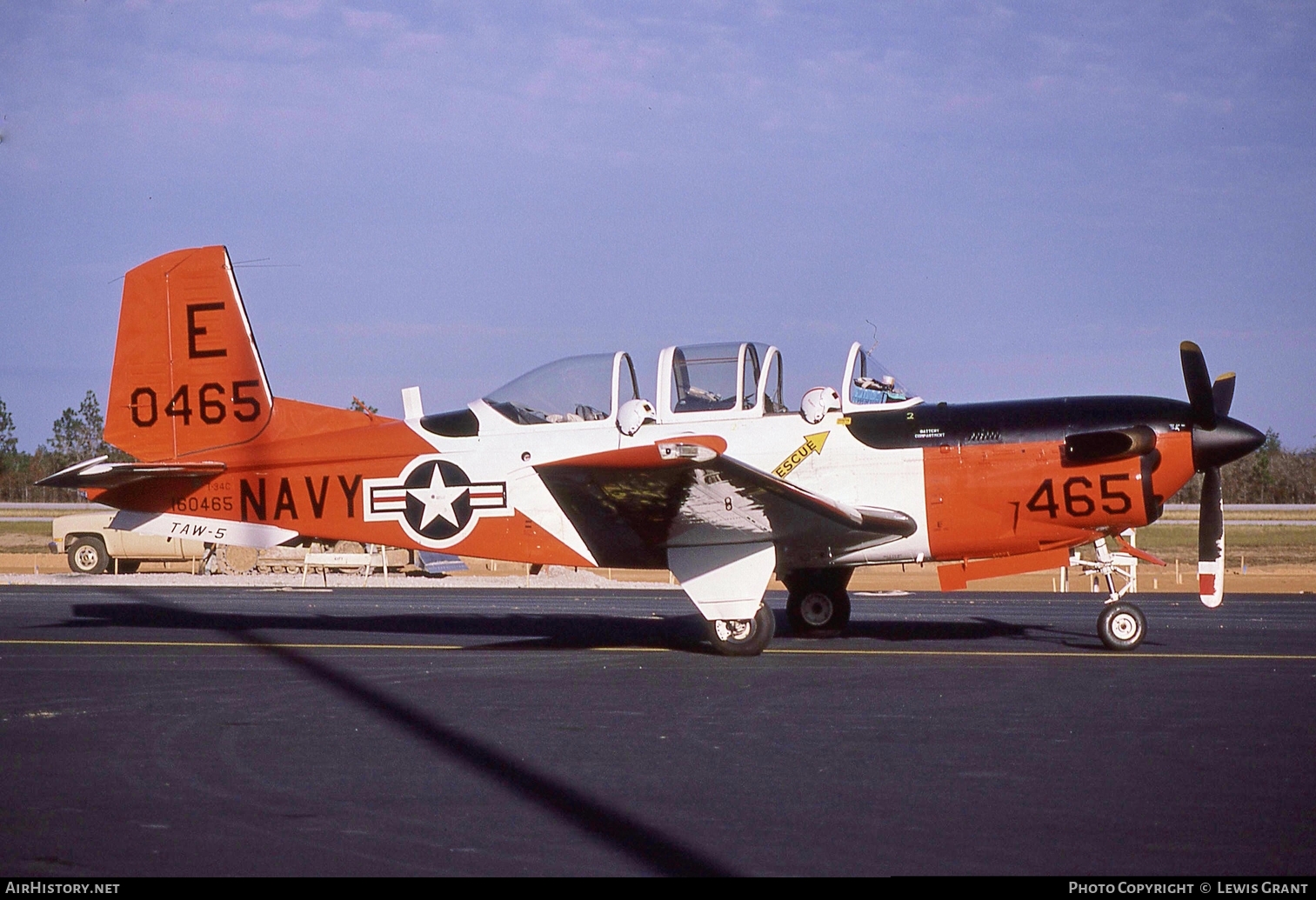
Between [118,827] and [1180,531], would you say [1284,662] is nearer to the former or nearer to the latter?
[118,827]

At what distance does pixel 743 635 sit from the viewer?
11891 millimetres

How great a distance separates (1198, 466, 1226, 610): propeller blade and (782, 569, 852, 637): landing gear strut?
3.94 meters

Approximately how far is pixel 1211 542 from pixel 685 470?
563 cm

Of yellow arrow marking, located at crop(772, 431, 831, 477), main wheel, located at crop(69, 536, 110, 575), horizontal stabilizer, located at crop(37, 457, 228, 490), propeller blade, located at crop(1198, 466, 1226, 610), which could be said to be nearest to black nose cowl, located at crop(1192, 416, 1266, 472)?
propeller blade, located at crop(1198, 466, 1226, 610)

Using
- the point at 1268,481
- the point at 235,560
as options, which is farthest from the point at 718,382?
the point at 1268,481

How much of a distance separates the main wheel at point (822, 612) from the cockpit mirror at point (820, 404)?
2822 mm

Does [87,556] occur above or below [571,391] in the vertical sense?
below

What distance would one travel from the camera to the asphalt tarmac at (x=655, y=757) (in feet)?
16.2

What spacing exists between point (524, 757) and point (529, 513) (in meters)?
6.18

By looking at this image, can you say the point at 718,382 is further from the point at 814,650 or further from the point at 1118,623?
the point at 1118,623

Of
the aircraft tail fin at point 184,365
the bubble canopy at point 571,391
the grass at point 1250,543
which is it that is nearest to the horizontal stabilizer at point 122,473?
the aircraft tail fin at point 184,365

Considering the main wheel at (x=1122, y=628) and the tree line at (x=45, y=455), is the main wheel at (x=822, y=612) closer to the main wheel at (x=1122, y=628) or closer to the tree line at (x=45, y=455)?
the main wheel at (x=1122, y=628)

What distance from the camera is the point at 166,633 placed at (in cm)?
1482

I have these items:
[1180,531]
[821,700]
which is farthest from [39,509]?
[821,700]
